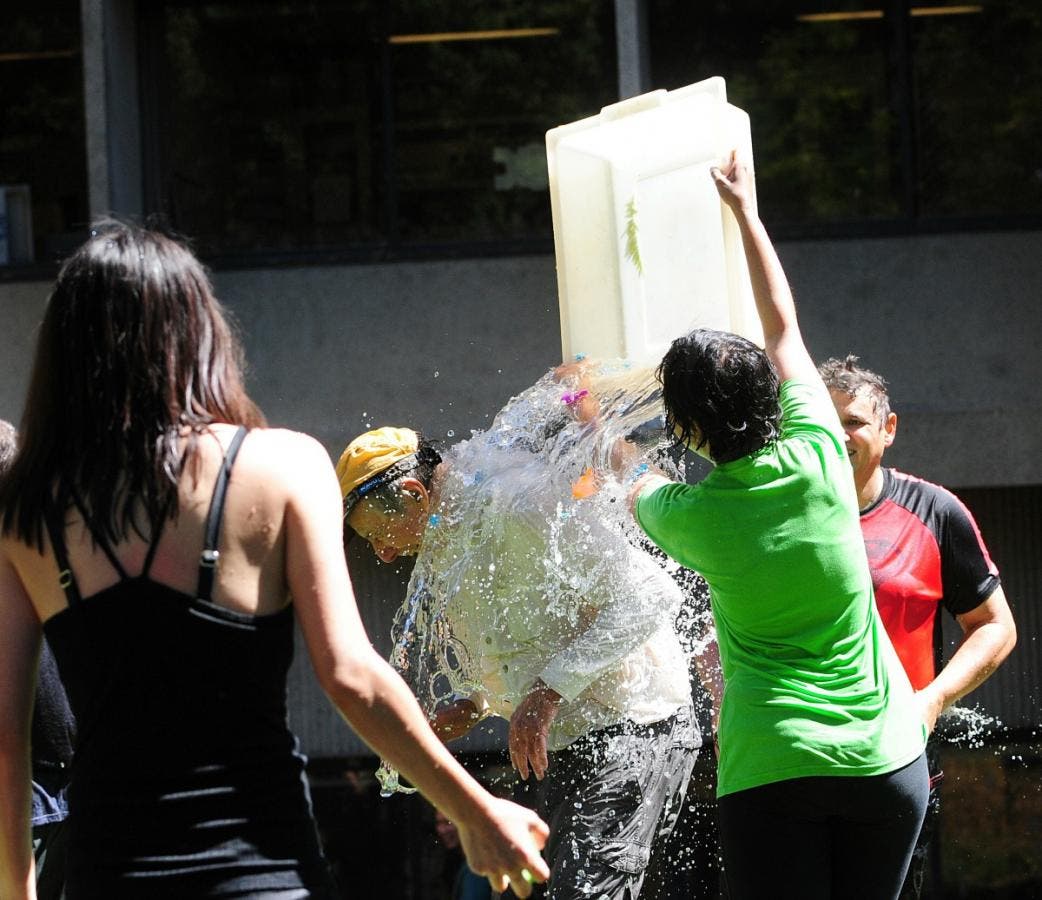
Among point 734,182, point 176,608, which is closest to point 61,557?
point 176,608

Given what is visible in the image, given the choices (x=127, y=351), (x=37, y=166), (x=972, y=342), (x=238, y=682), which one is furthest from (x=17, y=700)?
(x=37, y=166)

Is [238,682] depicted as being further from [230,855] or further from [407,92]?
[407,92]

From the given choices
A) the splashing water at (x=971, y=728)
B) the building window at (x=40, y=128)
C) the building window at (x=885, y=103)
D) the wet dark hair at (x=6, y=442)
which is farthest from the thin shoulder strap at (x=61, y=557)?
the building window at (x=40, y=128)

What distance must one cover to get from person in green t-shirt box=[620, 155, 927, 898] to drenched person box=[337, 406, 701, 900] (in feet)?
2.01

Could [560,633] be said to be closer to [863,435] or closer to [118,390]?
[863,435]

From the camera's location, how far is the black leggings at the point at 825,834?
2.62 metres

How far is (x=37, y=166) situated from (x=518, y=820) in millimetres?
8081

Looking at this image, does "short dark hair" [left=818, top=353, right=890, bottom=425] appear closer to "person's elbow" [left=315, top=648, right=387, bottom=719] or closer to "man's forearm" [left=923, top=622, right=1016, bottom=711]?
"man's forearm" [left=923, top=622, right=1016, bottom=711]

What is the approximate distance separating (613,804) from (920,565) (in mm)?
898

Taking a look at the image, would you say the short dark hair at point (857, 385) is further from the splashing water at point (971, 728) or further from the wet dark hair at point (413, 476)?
the splashing water at point (971, 728)

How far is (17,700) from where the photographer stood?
209 centimetres

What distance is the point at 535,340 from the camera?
845cm

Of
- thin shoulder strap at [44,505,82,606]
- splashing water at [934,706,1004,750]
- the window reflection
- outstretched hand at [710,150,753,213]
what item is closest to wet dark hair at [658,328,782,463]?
outstretched hand at [710,150,753,213]

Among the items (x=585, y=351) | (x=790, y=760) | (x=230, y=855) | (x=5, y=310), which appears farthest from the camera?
(x=5, y=310)
